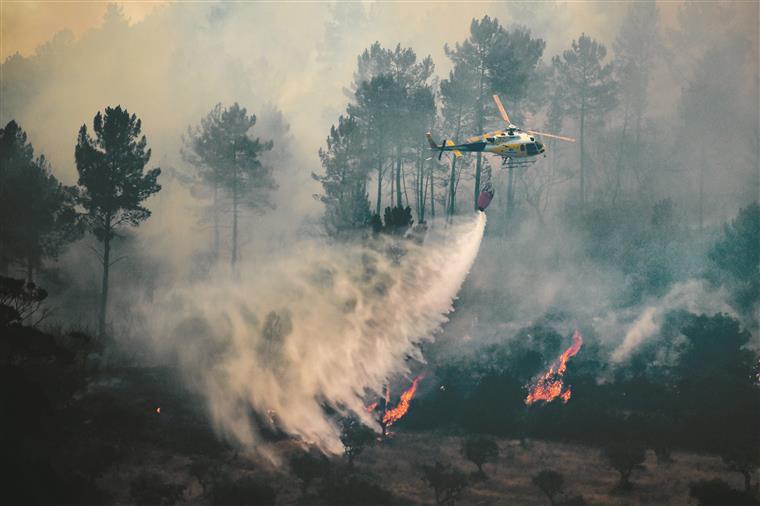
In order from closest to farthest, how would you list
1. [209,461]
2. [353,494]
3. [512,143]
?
[353,494], [209,461], [512,143]

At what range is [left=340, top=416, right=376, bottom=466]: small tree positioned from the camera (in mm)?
41031

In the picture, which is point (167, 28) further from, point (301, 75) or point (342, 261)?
point (342, 261)

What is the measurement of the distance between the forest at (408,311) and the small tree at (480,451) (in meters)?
0.15

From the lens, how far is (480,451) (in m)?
41.0

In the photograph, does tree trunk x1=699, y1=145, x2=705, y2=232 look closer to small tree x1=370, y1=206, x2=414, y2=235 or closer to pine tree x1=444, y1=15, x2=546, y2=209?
pine tree x1=444, y1=15, x2=546, y2=209

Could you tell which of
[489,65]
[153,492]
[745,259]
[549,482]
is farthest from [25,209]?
[745,259]

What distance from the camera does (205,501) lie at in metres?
35.7

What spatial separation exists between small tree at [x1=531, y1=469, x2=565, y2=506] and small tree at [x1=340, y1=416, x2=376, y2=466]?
9.13m

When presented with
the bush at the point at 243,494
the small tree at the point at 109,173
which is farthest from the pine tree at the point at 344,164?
the bush at the point at 243,494

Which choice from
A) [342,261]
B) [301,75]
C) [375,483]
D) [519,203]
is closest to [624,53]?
[519,203]

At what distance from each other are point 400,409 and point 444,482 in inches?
388

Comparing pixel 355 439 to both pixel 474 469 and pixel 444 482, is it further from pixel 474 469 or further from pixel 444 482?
pixel 474 469

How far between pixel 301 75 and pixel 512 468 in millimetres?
95655

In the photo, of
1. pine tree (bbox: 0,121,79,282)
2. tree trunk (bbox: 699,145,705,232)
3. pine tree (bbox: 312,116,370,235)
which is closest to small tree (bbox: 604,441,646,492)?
pine tree (bbox: 312,116,370,235)
